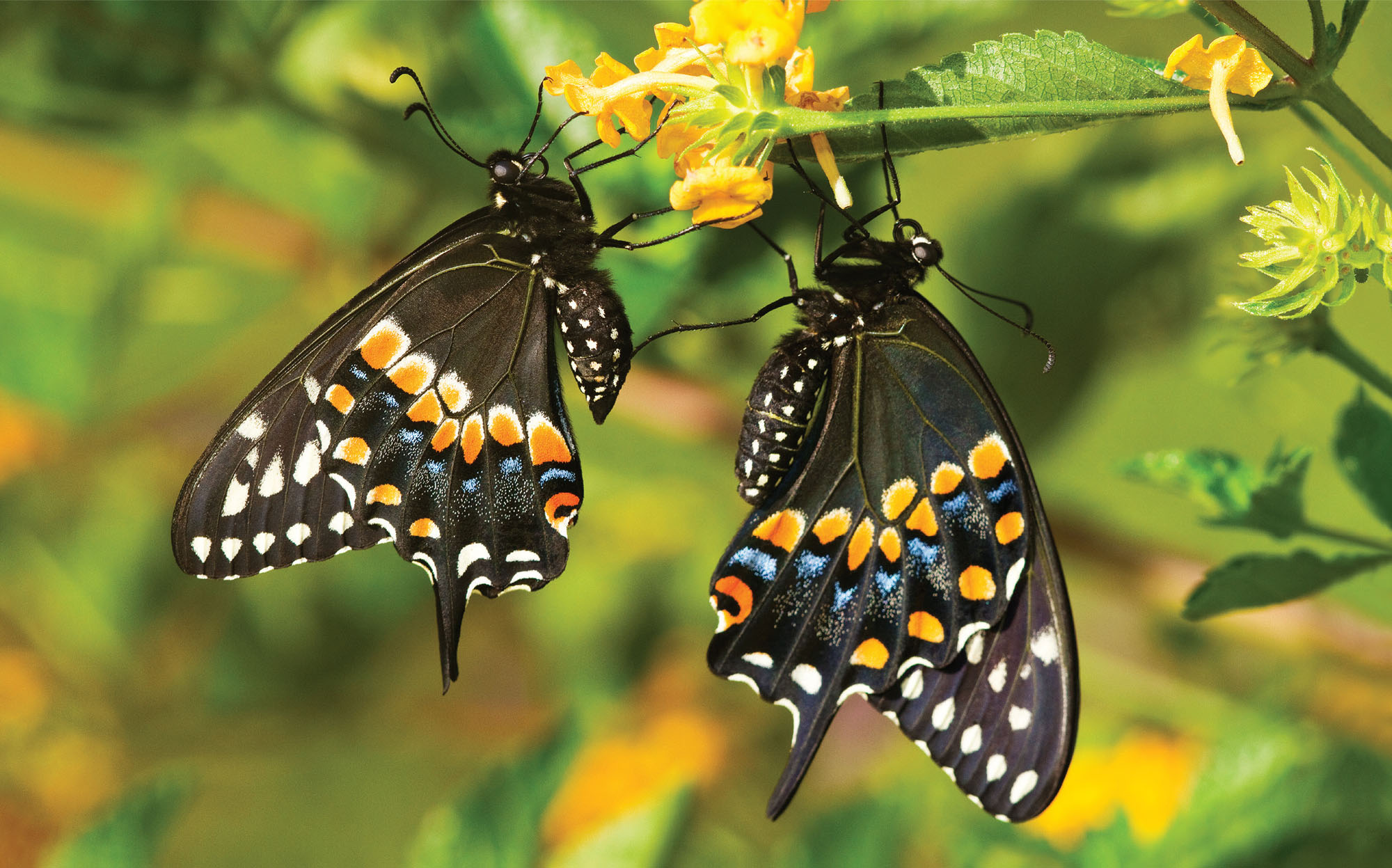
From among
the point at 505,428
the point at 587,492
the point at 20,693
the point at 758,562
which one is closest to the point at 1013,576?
the point at 758,562

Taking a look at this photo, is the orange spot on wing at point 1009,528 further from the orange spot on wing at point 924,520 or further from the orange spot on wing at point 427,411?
the orange spot on wing at point 427,411

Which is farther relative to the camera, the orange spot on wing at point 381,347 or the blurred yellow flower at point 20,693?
the blurred yellow flower at point 20,693

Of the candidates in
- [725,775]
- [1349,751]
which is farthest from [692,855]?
[1349,751]

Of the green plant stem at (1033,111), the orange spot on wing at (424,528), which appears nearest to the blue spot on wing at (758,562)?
the orange spot on wing at (424,528)

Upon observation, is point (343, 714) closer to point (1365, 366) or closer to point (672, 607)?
point (672, 607)

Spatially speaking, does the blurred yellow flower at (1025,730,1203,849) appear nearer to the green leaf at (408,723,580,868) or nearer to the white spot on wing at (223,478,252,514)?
the green leaf at (408,723,580,868)

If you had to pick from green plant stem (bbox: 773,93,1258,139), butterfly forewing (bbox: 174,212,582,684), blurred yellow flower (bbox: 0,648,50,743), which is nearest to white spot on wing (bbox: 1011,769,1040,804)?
butterfly forewing (bbox: 174,212,582,684)
